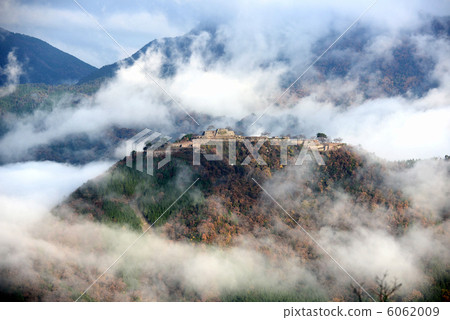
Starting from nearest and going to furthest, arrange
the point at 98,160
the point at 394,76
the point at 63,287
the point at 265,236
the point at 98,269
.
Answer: the point at 63,287 → the point at 98,269 → the point at 265,236 → the point at 98,160 → the point at 394,76

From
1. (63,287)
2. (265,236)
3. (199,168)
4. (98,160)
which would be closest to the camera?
(63,287)

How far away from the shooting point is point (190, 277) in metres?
64.4

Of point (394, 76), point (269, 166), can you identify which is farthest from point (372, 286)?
point (394, 76)

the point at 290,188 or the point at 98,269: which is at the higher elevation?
the point at 290,188

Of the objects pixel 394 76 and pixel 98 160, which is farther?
pixel 394 76

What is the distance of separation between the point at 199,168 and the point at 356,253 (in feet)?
121

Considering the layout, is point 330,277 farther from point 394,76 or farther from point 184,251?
point 394,76

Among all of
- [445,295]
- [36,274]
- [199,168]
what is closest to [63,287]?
[36,274]

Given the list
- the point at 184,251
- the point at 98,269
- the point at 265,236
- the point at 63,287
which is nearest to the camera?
the point at 63,287

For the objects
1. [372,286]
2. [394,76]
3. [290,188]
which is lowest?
[372,286]

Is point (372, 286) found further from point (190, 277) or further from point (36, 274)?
point (36, 274)

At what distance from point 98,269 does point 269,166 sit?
40073 mm

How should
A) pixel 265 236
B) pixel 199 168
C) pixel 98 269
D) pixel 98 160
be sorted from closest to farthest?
pixel 98 269 → pixel 265 236 → pixel 199 168 → pixel 98 160

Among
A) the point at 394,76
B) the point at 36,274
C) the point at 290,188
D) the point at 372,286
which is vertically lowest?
the point at 372,286
